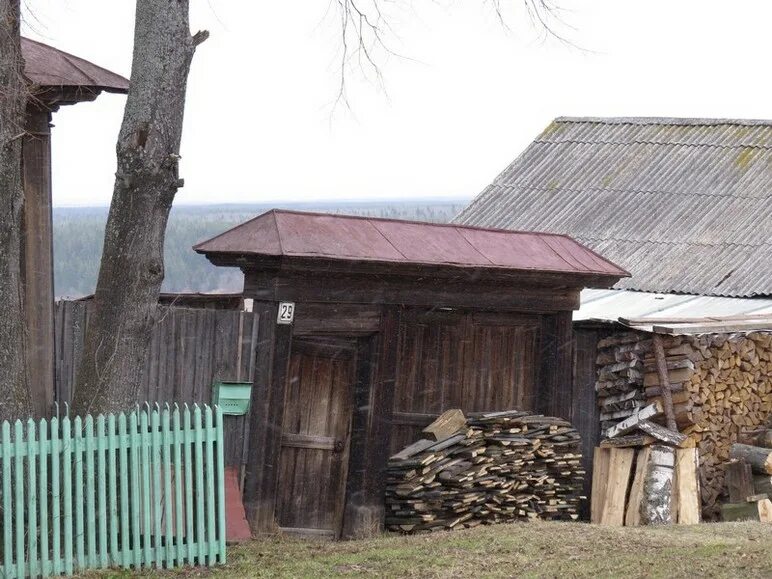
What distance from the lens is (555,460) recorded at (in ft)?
45.9

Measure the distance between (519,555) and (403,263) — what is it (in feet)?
10.9

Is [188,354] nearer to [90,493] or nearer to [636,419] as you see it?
[90,493]

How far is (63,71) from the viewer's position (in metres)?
11.2

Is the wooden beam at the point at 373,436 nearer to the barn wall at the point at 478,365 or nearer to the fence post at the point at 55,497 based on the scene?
the barn wall at the point at 478,365

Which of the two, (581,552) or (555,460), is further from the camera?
(555,460)

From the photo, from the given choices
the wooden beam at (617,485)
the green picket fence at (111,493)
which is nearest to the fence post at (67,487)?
the green picket fence at (111,493)

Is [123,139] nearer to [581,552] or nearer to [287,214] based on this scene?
[287,214]

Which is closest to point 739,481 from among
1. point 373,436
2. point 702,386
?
point 702,386

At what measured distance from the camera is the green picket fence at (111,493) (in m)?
9.51

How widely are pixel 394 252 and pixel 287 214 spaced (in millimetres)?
1146

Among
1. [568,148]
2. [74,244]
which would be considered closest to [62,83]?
[568,148]

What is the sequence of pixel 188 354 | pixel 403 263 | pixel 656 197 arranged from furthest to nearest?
pixel 656 197, pixel 403 263, pixel 188 354

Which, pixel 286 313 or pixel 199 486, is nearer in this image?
pixel 199 486

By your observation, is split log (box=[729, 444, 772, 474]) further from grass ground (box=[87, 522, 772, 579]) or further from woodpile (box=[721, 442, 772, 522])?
grass ground (box=[87, 522, 772, 579])
